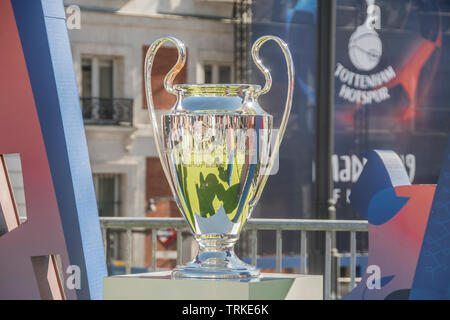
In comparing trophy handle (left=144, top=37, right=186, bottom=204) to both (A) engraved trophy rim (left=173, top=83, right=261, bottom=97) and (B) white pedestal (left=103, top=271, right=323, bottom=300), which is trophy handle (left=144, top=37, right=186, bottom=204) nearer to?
(A) engraved trophy rim (left=173, top=83, right=261, bottom=97)

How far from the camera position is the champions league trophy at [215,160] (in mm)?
1964

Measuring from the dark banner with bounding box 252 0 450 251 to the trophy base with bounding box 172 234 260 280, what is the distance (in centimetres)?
884

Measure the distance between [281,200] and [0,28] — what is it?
26.9 feet

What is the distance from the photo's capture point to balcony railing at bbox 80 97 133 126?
12.0m

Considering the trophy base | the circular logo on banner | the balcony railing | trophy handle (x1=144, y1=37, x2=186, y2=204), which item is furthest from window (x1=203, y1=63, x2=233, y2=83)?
the trophy base

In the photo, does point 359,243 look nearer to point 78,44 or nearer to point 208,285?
point 78,44

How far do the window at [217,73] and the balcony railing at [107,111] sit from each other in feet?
4.16

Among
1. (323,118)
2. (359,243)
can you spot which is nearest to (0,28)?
(323,118)

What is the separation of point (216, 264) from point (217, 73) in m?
10.8

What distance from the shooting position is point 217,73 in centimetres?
1263

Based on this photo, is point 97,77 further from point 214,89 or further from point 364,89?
point 214,89

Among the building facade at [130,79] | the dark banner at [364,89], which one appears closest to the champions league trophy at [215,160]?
the dark banner at [364,89]

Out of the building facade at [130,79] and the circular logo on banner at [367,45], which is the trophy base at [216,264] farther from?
the building facade at [130,79]

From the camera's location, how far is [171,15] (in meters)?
12.4
